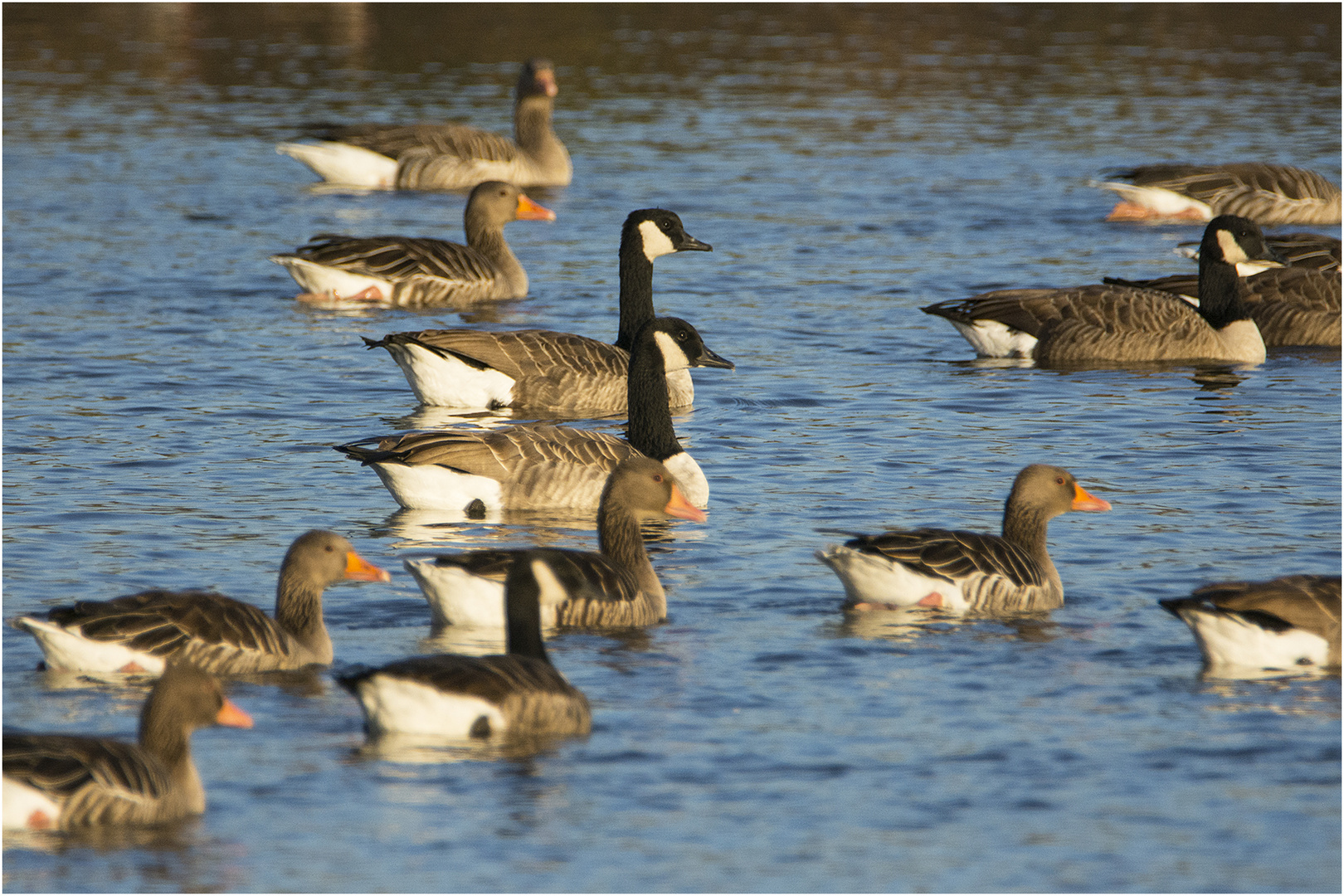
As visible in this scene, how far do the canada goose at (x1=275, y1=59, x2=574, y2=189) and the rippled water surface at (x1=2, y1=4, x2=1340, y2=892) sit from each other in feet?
1.67

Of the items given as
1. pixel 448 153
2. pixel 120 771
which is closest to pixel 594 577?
pixel 120 771

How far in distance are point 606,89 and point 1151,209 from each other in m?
15.0

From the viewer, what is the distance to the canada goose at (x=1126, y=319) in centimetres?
1842

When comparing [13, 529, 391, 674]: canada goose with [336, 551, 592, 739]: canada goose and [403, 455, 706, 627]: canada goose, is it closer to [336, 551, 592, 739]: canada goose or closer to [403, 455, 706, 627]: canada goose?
[403, 455, 706, 627]: canada goose

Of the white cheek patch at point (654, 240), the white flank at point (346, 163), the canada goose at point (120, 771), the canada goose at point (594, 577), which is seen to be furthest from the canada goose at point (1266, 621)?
the white flank at point (346, 163)

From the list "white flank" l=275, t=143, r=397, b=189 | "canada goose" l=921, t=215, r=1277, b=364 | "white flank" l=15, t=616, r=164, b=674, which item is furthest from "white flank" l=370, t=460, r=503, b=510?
"white flank" l=275, t=143, r=397, b=189

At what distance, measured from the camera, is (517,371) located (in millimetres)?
16172

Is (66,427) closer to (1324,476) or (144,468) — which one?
(144,468)

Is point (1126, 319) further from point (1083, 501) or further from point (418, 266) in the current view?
point (1083, 501)

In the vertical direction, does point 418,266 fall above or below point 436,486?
above

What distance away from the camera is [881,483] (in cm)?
1388

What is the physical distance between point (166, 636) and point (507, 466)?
383 centimetres

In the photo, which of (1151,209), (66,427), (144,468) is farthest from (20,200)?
(1151,209)

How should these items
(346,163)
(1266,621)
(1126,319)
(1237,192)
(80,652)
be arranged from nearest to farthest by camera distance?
(80,652) < (1266,621) < (1126,319) < (1237,192) < (346,163)
